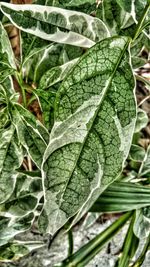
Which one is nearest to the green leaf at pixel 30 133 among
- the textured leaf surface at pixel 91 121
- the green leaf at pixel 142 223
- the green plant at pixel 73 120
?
the green plant at pixel 73 120

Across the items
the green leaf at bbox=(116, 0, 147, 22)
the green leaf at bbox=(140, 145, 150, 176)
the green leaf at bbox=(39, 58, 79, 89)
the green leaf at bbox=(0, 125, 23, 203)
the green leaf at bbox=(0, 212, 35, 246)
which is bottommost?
the green leaf at bbox=(0, 212, 35, 246)

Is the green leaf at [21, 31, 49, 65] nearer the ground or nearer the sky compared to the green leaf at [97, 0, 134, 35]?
nearer the ground

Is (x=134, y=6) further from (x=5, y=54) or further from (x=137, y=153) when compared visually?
(x=137, y=153)

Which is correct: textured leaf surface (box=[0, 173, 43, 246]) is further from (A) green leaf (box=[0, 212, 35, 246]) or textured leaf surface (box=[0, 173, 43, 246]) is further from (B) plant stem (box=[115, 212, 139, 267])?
(B) plant stem (box=[115, 212, 139, 267])

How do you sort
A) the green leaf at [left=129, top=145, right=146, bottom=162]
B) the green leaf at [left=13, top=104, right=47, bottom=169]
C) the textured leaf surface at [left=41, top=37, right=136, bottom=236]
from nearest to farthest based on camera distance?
the textured leaf surface at [left=41, top=37, right=136, bottom=236] → the green leaf at [left=13, top=104, right=47, bottom=169] → the green leaf at [left=129, top=145, right=146, bottom=162]

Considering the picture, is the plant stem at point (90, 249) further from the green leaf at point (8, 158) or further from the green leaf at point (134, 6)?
the green leaf at point (134, 6)

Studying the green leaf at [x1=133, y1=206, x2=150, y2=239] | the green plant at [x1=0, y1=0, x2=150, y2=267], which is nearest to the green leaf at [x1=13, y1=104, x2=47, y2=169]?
the green plant at [x1=0, y1=0, x2=150, y2=267]

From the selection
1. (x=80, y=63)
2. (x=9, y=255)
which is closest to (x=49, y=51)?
(x=80, y=63)
